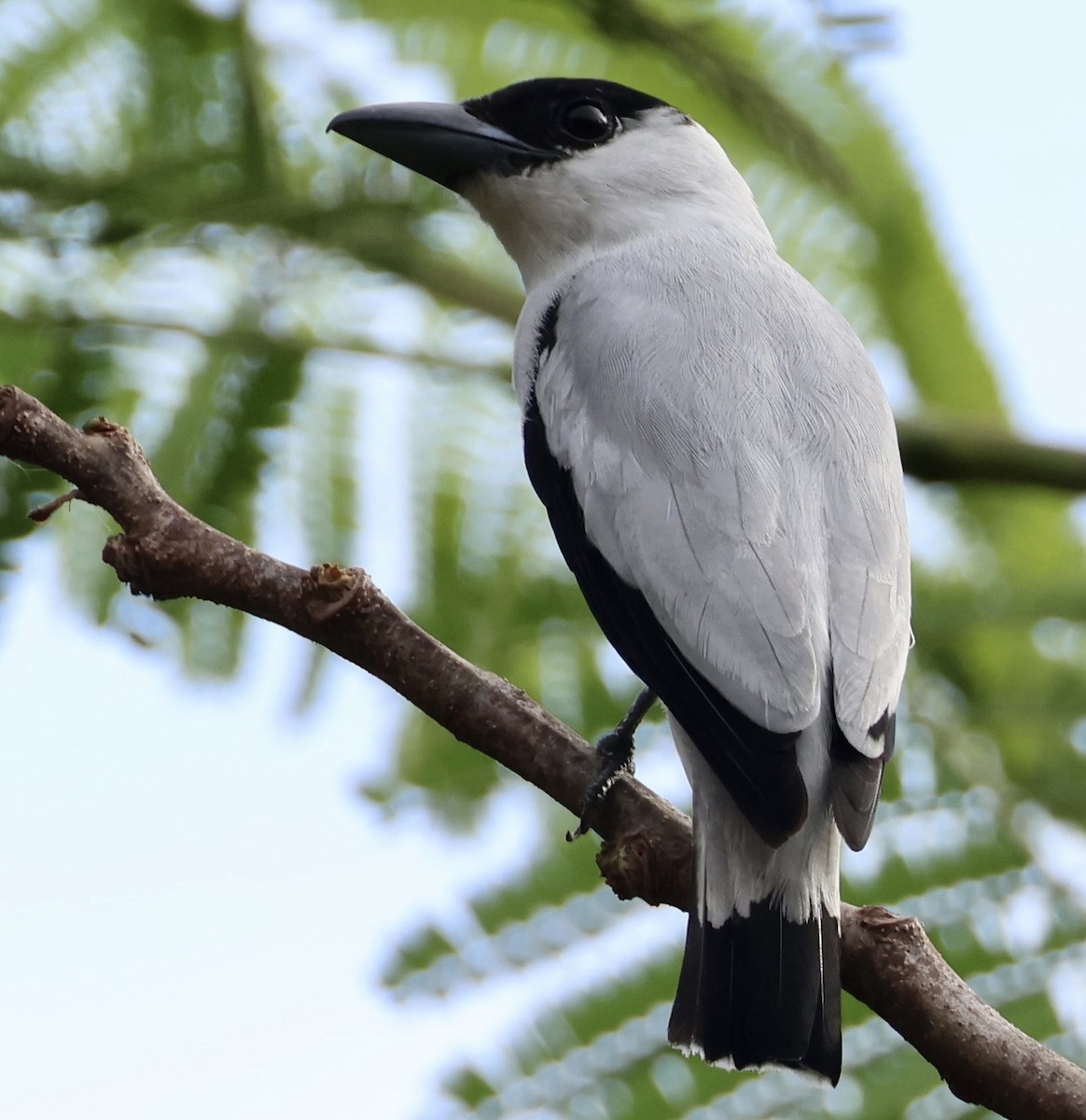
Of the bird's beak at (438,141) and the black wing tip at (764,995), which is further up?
the bird's beak at (438,141)

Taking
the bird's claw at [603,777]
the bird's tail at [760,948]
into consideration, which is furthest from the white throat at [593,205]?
the bird's tail at [760,948]

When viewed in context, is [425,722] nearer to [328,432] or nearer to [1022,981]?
[328,432]

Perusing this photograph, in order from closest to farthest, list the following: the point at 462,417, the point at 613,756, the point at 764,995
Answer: the point at 764,995, the point at 613,756, the point at 462,417

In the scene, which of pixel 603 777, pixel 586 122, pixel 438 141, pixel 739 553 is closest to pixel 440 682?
pixel 603 777

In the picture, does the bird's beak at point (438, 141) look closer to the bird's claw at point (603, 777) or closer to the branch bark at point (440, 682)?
the branch bark at point (440, 682)

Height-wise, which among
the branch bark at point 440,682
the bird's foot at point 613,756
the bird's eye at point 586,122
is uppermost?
the bird's eye at point 586,122

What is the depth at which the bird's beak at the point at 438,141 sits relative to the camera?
3.51 metres

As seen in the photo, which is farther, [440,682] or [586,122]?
[586,122]

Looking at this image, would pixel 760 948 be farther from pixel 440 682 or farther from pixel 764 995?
pixel 440 682

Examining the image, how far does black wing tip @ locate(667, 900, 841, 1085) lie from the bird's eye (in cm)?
204

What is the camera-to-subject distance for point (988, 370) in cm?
404

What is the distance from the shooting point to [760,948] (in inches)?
96.9

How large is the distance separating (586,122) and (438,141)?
42 centimetres

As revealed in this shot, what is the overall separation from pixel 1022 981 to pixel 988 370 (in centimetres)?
158
